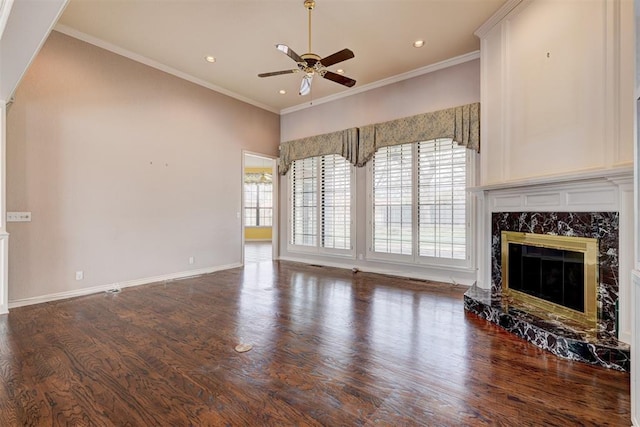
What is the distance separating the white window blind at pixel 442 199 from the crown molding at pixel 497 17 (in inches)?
59.7

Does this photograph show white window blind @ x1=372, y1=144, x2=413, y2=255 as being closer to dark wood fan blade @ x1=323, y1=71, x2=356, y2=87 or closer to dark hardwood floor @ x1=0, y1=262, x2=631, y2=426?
dark hardwood floor @ x1=0, y1=262, x2=631, y2=426

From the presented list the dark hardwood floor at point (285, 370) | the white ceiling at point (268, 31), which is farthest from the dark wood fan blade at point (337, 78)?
the dark hardwood floor at point (285, 370)

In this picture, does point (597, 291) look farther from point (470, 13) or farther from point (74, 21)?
point (74, 21)

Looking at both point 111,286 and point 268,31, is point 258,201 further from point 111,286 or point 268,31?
point 268,31

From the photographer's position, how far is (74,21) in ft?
12.3

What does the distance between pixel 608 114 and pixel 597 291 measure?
1502 millimetres

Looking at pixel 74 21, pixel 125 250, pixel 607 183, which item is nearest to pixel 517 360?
pixel 607 183

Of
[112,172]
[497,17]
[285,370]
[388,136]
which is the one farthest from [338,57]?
[112,172]

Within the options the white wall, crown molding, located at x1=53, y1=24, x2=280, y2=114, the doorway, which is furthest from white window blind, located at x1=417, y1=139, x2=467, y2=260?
the doorway

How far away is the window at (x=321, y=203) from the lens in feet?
20.0

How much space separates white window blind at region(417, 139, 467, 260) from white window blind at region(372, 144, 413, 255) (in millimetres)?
221

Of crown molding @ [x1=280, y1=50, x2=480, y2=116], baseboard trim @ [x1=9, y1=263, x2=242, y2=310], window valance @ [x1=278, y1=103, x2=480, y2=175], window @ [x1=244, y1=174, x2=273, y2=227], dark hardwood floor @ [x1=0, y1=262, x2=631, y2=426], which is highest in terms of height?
crown molding @ [x1=280, y1=50, x2=480, y2=116]

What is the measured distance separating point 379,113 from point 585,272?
4.05 m

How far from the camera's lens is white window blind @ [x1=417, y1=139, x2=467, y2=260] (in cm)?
468
